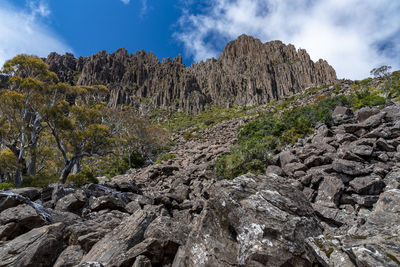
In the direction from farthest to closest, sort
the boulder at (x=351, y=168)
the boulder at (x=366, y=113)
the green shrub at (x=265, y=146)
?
the boulder at (x=366, y=113), the green shrub at (x=265, y=146), the boulder at (x=351, y=168)

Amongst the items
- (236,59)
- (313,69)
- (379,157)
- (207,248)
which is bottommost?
(207,248)

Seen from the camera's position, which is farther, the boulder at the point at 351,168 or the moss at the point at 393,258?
the boulder at the point at 351,168

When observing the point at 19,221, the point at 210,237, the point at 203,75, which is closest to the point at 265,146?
the point at 210,237

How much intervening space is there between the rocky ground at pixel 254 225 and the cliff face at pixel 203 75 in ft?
310

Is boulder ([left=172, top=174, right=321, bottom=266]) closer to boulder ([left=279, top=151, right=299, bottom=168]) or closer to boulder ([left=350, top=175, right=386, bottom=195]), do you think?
boulder ([left=350, top=175, right=386, bottom=195])

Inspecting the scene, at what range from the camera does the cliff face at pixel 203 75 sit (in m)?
115

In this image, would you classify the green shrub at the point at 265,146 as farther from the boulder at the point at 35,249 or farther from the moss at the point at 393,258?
the boulder at the point at 35,249

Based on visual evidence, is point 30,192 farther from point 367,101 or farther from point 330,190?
point 367,101

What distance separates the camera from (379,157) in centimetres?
983

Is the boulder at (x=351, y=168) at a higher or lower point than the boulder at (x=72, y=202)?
higher

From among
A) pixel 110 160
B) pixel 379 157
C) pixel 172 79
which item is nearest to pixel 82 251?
pixel 379 157

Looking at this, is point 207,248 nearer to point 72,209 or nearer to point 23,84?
point 72,209

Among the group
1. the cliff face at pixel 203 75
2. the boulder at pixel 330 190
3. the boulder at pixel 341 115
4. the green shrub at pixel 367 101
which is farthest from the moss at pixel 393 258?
the cliff face at pixel 203 75

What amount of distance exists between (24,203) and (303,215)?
1214 cm
